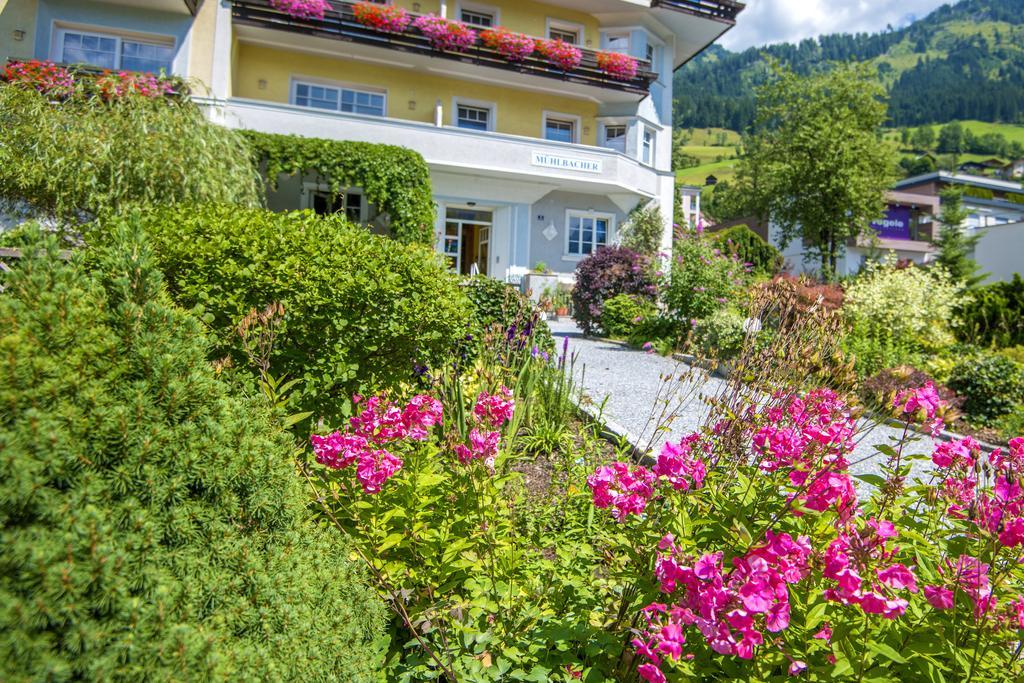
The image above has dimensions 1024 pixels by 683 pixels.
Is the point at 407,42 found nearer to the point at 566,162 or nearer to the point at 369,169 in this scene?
the point at 369,169

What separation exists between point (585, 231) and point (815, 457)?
1882cm

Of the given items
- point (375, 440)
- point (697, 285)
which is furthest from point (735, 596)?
point (697, 285)

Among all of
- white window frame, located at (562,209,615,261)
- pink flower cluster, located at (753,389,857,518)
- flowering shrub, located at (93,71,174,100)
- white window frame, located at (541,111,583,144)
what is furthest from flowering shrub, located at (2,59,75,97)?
pink flower cluster, located at (753,389,857,518)

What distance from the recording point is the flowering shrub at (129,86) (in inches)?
412

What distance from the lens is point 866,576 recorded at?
1.40m

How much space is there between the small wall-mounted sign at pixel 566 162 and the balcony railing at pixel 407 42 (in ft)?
8.54

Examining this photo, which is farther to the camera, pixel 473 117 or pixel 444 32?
pixel 473 117

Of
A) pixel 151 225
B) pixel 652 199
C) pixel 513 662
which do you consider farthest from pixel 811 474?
pixel 652 199

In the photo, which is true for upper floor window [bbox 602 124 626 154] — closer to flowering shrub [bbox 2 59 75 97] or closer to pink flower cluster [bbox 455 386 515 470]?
flowering shrub [bbox 2 59 75 97]

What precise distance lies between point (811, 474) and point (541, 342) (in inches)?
188

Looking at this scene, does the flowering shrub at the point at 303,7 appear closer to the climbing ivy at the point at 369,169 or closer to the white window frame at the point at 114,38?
the white window frame at the point at 114,38

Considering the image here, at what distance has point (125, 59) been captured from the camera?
15.3 metres

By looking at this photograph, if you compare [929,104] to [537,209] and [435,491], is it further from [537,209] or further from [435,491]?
[435,491]

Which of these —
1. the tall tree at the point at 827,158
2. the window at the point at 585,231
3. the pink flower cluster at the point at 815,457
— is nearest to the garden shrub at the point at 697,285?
the window at the point at 585,231
